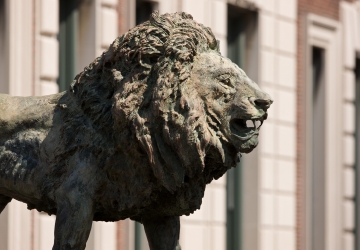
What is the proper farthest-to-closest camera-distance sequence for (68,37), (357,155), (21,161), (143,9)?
(357,155) → (143,9) → (68,37) → (21,161)

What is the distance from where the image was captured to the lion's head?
544 centimetres

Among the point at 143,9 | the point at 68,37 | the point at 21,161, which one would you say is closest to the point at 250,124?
the point at 21,161

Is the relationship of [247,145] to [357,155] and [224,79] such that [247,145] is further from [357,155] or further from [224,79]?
[357,155]

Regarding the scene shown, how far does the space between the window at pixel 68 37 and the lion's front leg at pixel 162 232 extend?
882cm

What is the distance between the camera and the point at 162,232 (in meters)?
5.90

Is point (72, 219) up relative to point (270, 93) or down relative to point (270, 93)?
down

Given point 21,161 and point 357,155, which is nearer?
point 21,161

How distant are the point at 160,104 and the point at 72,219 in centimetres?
63

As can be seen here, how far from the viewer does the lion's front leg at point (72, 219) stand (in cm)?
554

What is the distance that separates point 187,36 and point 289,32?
1444 cm

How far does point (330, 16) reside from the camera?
70.5 ft

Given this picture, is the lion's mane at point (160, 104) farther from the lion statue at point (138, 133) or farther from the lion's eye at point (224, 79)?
the lion's eye at point (224, 79)

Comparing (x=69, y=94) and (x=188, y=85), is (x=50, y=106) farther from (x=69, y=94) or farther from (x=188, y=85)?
(x=188, y=85)

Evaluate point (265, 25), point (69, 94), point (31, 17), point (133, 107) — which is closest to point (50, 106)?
point (69, 94)
